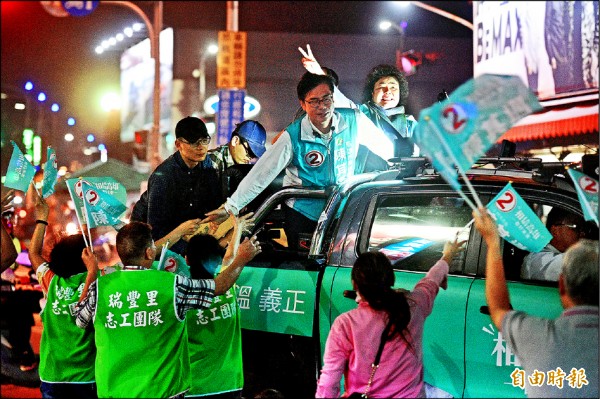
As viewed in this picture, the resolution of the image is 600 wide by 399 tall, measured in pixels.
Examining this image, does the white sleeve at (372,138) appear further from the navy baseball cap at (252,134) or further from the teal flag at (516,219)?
the teal flag at (516,219)

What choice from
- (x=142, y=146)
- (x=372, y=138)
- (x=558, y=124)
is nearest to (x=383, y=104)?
(x=372, y=138)

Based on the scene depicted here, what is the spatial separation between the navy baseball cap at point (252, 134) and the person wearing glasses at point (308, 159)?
142 cm

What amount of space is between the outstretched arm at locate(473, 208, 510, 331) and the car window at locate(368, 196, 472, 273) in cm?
114

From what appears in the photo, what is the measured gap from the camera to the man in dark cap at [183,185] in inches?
247

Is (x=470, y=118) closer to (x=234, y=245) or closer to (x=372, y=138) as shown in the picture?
(x=234, y=245)

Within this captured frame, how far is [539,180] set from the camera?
181 inches

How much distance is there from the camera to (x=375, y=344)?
369cm

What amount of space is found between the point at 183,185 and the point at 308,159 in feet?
3.86

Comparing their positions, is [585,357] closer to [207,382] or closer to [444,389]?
[444,389]

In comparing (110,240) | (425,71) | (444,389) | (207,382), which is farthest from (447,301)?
(425,71)

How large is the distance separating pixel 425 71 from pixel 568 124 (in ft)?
47.8

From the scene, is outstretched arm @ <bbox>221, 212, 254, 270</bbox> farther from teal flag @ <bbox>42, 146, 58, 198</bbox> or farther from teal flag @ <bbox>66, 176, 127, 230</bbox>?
teal flag @ <bbox>42, 146, 58, 198</bbox>

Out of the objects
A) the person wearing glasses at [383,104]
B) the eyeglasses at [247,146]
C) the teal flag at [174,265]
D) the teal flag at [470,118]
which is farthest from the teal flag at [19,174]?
the teal flag at [470,118]

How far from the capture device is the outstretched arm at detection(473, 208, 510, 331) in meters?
3.49
